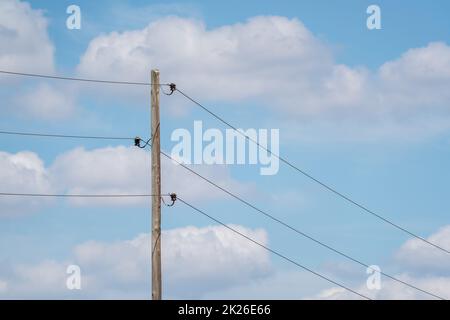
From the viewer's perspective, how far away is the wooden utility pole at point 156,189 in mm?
35859

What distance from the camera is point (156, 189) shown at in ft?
121

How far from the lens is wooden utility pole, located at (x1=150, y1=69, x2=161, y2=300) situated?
35.9m
